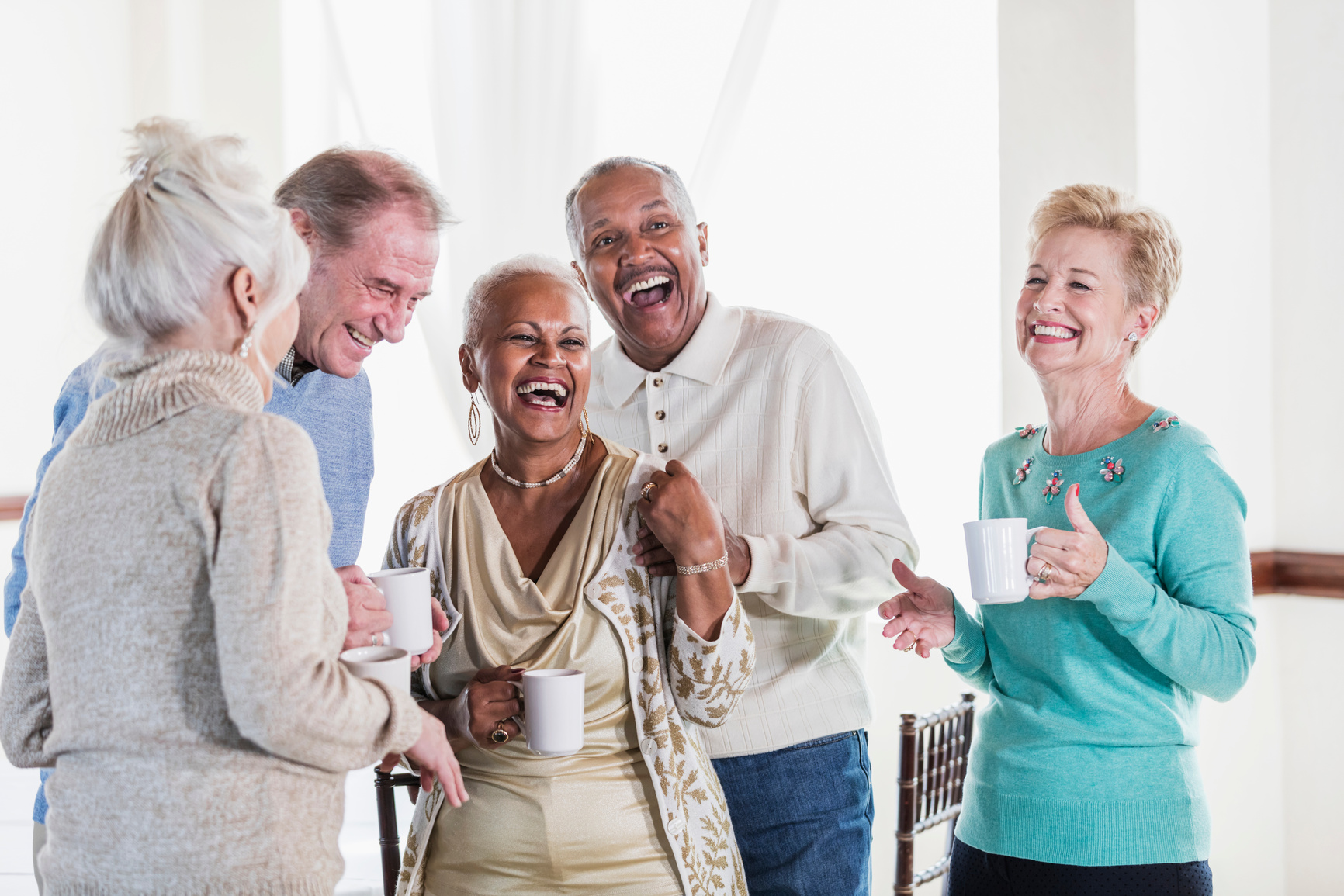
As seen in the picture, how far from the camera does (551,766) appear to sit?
56.6 inches

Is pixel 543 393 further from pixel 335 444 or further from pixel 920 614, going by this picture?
pixel 920 614

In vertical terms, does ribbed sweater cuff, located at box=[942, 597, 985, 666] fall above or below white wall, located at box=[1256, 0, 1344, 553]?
below

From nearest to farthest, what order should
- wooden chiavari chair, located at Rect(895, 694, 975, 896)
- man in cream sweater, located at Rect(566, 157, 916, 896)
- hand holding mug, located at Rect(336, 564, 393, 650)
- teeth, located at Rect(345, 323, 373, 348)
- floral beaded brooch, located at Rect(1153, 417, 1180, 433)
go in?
hand holding mug, located at Rect(336, 564, 393, 650) → floral beaded brooch, located at Rect(1153, 417, 1180, 433) → man in cream sweater, located at Rect(566, 157, 916, 896) → teeth, located at Rect(345, 323, 373, 348) → wooden chiavari chair, located at Rect(895, 694, 975, 896)

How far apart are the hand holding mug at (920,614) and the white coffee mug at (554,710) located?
1.87 feet

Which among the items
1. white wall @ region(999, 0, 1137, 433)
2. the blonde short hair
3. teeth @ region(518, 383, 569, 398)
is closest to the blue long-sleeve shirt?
teeth @ region(518, 383, 569, 398)

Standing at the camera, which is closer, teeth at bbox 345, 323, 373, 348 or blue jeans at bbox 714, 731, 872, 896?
blue jeans at bbox 714, 731, 872, 896

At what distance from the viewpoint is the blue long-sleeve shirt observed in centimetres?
171

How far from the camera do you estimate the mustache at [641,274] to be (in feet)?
5.99

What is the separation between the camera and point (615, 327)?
1938 mm

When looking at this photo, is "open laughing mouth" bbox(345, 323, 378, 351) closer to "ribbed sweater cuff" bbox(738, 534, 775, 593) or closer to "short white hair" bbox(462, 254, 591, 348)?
"short white hair" bbox(462, 254, 591, 348)

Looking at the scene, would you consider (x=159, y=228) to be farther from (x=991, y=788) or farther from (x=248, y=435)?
(x=991, y=788)

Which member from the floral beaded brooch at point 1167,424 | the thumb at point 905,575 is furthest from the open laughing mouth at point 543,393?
the floral beaded brooch at point 1167,424

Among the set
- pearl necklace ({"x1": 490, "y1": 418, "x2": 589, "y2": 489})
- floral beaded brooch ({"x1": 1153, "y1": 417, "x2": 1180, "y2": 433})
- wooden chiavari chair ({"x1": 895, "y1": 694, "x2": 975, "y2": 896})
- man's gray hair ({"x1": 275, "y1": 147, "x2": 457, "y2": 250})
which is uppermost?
man's gray hair ({"x1": 275, "y1": 147, "x2": 457, "y2": 250})

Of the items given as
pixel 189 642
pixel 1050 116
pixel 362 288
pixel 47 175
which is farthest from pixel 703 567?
pixel 47 175
